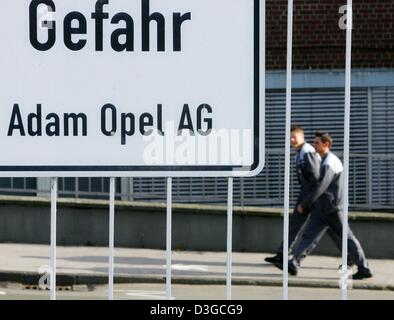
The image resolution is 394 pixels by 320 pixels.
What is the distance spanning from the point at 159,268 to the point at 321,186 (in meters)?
2.21

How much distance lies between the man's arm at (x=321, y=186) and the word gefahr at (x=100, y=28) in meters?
9.21

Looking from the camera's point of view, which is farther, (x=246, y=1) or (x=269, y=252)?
(x=269, y=252)

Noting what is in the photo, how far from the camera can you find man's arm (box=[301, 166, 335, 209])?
1330 centimetres

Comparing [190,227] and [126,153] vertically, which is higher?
[126,153]

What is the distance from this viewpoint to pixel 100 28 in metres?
4.20

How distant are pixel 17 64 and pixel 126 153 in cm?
48

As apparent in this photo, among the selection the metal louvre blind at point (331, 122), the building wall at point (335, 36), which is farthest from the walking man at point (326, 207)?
the building wall at point (335, 36)

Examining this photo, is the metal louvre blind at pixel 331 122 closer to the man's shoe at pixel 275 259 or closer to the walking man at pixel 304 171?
the man's shoe at pixel 275 259

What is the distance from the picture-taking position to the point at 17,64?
13.8ft

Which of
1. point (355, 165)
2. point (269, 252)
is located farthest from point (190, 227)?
point (355, 165)

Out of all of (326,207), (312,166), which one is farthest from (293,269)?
(312,166)

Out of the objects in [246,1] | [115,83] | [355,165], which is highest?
[246,1]

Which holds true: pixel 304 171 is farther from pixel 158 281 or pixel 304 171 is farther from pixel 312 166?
pixel 158 281
